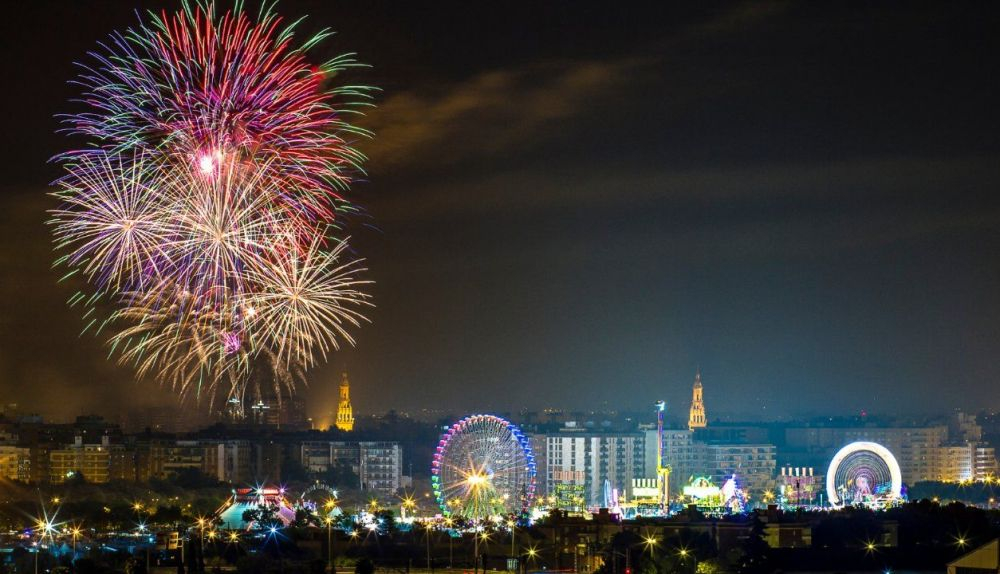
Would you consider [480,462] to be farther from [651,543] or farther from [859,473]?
[859,473]

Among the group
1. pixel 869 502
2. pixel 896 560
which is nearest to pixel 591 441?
pixel 869 502

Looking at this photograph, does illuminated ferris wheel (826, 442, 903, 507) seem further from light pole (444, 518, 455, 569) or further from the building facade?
the building facade

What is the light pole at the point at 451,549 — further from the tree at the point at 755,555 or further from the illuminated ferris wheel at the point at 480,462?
the tree at the point at 755,555

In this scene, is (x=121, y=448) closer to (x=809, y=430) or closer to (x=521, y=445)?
(x=521, y=445)

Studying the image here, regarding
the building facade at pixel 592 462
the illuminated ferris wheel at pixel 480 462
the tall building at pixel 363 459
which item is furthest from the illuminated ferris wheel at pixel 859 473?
the tall building at pixel 363 459

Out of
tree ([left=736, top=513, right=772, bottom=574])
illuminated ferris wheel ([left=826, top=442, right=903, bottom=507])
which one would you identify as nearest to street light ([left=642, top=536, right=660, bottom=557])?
tree ([left=736, top=513, right=772, bottom=574])

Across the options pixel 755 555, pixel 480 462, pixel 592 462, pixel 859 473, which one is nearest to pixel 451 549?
pixel 755 555
